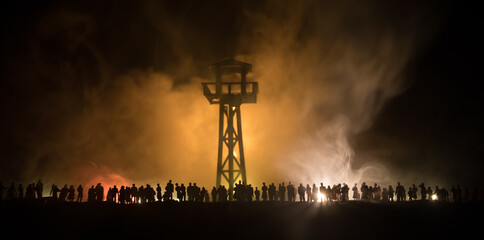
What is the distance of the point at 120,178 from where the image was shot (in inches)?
1722

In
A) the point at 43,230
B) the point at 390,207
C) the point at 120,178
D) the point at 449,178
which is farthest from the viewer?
the point at 449,178

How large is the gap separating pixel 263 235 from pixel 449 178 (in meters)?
33.7

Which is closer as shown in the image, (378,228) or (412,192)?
(378,228)

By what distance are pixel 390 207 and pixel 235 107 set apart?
54.6 ft

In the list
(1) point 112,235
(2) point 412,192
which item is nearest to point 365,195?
(2) point 412,192

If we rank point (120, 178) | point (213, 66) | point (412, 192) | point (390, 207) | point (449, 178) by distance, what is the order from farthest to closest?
1. point (449, 178)
2. point (120, 178)
3. point (213, 66)
4. point (412, 192)
5. point (390, 207)

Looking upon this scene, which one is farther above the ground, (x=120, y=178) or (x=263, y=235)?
(x=120, y=178)

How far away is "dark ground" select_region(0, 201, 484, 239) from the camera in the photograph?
23219mm

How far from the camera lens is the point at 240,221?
24.4 m

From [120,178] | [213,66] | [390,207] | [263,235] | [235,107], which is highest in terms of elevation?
[213,66]

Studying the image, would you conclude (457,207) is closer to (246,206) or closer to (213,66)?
(246,206)

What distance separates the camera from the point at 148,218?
24.1m

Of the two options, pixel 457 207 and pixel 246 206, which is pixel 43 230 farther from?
pixel 457 207

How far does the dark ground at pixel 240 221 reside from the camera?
2322 cm
